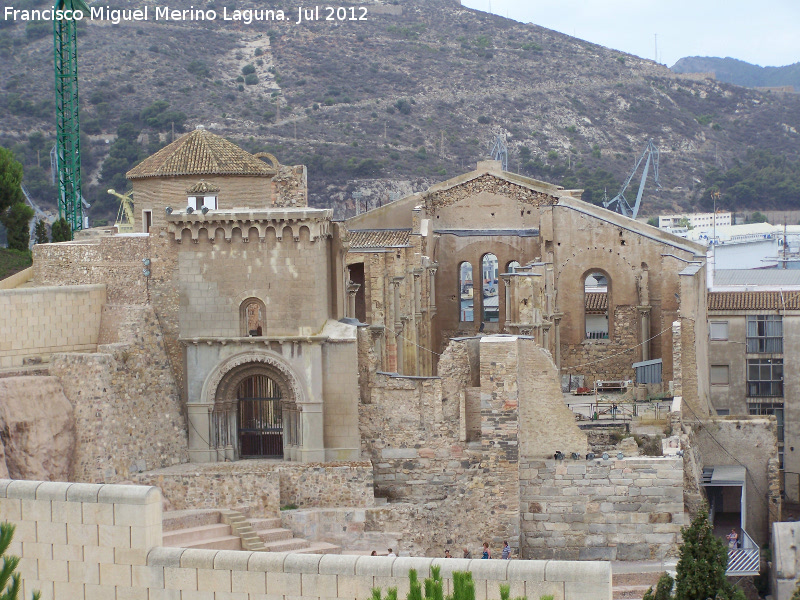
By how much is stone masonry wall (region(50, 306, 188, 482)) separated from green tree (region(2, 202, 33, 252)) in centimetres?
1538

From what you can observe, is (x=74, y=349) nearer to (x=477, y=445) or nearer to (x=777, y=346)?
(x=477, y=445)

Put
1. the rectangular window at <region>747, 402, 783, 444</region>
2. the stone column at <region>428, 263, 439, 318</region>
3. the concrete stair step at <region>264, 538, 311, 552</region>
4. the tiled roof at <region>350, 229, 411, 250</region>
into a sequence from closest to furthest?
1. the concrete stair step at <region>264, 538, 311, 552</region>
2. the tiled roof at <region>350, 229, 411, 250</region>
3. the stone column at <region>428, 263, 439, 318</region>
4. the rectangular window at <region>747, 402, 783, 444</region>

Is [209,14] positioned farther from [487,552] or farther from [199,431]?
[487,552]


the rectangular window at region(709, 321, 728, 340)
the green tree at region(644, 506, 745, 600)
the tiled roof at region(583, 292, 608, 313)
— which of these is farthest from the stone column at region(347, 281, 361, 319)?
the rectangular window at region(709, 321, 728, 340)

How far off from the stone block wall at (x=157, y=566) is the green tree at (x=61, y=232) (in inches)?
1133

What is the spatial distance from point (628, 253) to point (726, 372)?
9807mm

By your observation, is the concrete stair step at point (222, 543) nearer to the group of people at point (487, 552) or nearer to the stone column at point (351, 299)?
the group of people at point (487, 552)

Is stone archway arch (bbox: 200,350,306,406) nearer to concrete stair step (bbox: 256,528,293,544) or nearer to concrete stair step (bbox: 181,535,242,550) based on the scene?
concrete stair step (bbox: 256,528,293,544)

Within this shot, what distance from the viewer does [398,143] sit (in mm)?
112688

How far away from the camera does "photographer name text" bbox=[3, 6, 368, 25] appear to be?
11538 cm

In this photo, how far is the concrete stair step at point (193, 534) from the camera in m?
31.8

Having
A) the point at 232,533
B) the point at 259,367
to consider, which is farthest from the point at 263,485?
the point at 259,367

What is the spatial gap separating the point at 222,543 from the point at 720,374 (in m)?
28.5

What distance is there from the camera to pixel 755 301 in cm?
5547
